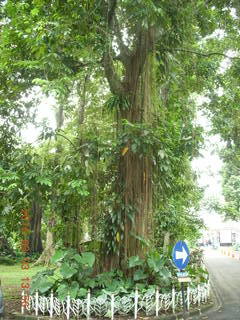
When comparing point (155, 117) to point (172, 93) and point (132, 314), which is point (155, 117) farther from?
point (132, 314)

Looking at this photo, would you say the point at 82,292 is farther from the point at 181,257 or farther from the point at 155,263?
the point at 181,257

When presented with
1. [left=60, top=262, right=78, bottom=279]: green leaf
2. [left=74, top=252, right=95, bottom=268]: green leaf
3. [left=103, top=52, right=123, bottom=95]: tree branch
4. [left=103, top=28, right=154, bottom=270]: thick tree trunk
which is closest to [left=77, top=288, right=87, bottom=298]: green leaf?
[left=60, top=262, right=78, bottom=279]: green leaf

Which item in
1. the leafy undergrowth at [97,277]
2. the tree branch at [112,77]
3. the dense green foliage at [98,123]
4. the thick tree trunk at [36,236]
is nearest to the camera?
the dense green foliage at [98,123]

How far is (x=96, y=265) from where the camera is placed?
10.6 m

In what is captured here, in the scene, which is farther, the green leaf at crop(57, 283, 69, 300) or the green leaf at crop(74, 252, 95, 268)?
the green leaf at crop(74, 252, 95, 268)

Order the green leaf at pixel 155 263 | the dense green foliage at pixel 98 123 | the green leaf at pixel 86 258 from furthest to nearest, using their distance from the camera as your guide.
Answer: the green leaf at pixel 155 263 → the green leaf at pixel 86 258 → the dense green foliage at pixel 98 123

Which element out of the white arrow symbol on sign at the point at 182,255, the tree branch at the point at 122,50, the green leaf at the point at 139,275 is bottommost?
the green leaf at the point at 139,275

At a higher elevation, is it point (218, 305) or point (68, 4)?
point (68, 4)

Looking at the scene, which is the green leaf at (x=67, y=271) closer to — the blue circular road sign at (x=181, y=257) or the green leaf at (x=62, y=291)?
the green leaf at (x=62, y=291)

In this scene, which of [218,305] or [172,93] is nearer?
[218,305]

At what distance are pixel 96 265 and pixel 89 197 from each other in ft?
5.45

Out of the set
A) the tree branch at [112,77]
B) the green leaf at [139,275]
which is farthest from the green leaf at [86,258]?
the tree branch at [112,77]

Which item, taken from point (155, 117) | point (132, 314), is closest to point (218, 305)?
point (132, 314)

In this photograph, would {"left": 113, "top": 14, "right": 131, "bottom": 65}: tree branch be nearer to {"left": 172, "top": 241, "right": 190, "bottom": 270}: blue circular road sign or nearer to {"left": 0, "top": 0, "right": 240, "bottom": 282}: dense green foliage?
{"left": 0, "top": 0, "right": 240, "bottom": 282}: dense green foliage
